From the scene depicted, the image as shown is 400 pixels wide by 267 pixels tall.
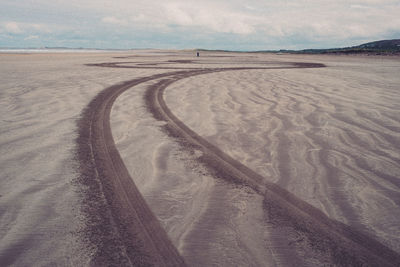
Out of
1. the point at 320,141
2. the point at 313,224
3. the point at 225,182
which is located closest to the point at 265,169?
the point at 225,182

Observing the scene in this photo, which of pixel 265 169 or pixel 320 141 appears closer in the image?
pixel 265 169

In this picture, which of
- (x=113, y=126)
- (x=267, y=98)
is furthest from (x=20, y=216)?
(x=267, y=98)

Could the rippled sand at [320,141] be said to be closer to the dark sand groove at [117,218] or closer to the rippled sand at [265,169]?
the rippled sand at [265,169]

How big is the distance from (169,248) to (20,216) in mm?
1142

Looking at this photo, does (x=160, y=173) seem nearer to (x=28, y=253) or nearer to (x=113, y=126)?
(x=28, y=253)

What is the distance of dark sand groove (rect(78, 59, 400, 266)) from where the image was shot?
182cm

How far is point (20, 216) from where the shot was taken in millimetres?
2199

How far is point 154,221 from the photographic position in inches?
85.4

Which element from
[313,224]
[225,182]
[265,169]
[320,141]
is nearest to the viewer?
[313,224]

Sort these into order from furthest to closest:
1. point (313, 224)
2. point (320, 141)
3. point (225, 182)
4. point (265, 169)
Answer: point (320, 141) → point (265, 169) → point (225, 182) → point (313, 224)

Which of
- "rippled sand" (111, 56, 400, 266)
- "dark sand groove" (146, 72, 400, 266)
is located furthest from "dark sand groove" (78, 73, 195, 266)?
"dark sand groove" (146, 72, 400, 266)

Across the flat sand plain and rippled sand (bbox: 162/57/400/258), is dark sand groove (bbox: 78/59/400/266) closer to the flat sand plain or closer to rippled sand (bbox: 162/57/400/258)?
the flat sand plain

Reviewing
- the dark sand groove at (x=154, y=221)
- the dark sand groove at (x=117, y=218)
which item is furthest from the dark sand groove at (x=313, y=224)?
the dark sand groove at (x=117, y=218)

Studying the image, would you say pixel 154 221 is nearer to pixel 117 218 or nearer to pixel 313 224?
pixel 117 218
